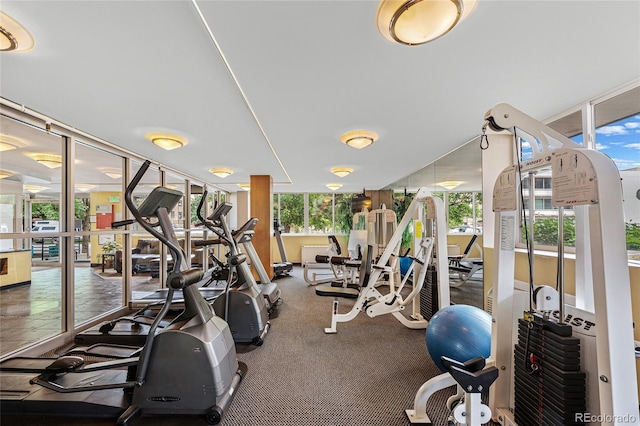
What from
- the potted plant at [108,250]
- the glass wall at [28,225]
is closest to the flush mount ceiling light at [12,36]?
the glass wall at [28,225]

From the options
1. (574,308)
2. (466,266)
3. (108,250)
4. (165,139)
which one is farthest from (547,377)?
(108,250)

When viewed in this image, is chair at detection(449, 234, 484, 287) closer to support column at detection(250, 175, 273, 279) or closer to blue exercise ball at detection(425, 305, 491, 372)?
blue exercise ball at detection(425, 305, 491, 372)

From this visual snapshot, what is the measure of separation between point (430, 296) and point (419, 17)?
3253 millimetres

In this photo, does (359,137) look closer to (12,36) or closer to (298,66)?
(298,66)

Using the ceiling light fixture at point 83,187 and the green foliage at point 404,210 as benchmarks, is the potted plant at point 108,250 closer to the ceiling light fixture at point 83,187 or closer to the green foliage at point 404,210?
the ceiling light fixture at point 83,187

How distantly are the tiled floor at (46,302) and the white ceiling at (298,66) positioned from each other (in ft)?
8.28

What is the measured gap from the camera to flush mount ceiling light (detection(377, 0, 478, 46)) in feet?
4.53

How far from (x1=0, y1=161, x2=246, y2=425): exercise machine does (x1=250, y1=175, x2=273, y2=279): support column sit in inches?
156

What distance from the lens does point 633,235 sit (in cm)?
221

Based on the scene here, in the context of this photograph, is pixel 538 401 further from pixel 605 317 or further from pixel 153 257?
pixel 153 257

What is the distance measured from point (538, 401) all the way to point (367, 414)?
105 centimetres

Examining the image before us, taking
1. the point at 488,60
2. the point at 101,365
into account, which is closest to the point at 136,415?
the point at 101,365

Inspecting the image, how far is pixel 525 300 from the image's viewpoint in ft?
Result: 6.25

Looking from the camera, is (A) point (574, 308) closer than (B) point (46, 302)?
Yes
